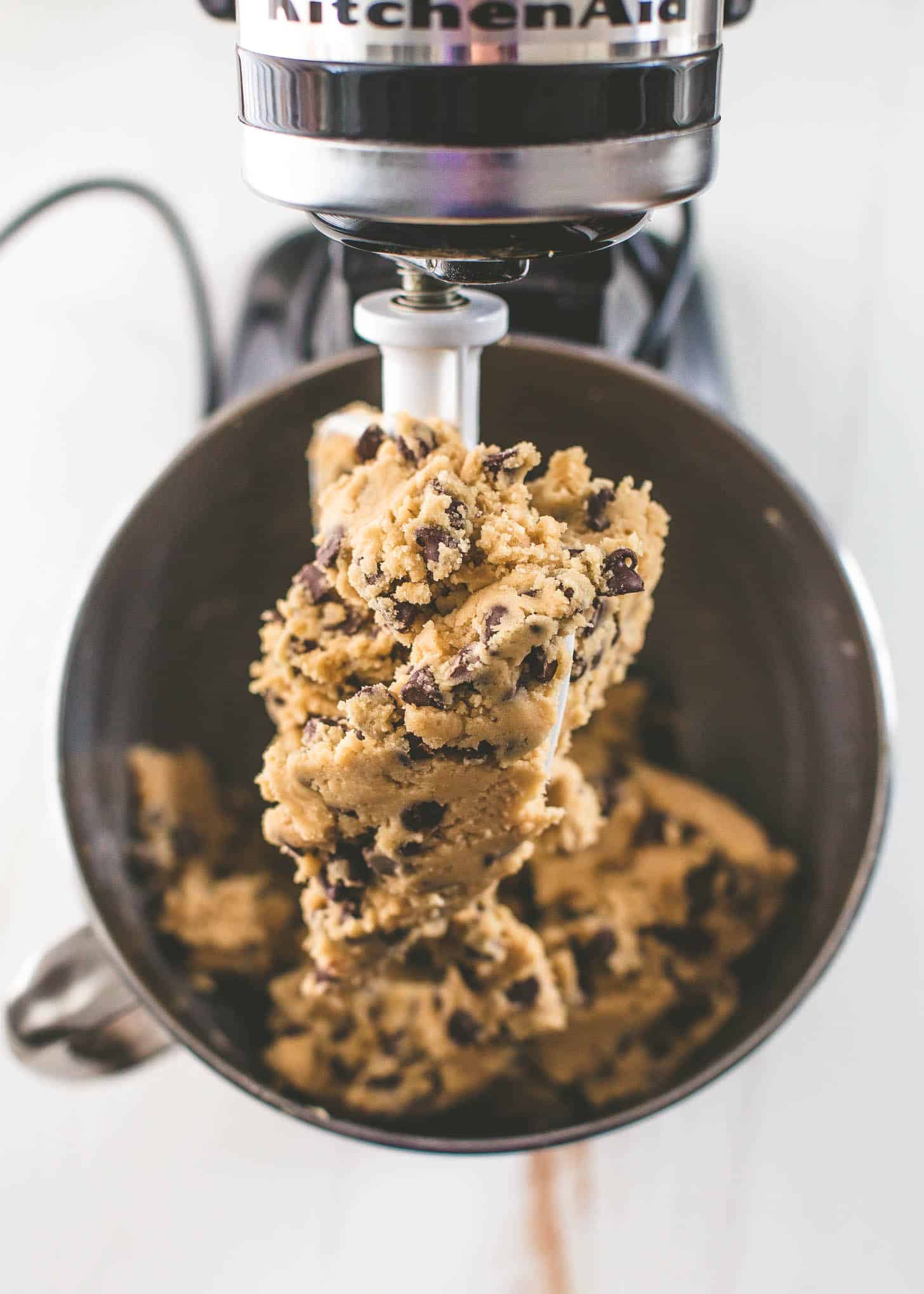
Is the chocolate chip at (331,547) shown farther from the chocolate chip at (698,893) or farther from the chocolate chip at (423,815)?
the chocolate chip at (698,893)


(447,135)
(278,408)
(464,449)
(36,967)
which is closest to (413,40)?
(447,135)

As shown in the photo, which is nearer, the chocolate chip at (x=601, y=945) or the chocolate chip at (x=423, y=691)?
the chocolate chip at (x=423, y=691)

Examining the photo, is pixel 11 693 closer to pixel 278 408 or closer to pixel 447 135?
pixel 278 408

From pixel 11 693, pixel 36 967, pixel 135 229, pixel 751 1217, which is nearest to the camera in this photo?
pixel 36 967

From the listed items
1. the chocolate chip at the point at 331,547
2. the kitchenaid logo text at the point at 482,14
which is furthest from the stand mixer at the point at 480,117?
the chocolate chip at the point at 331,547

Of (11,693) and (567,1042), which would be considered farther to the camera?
(11,693)
